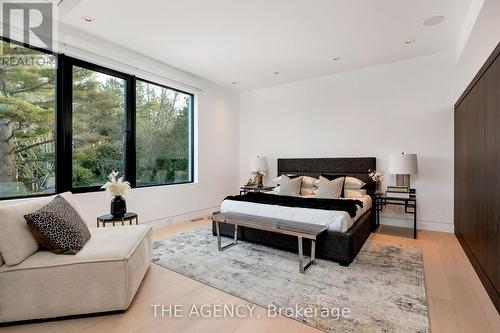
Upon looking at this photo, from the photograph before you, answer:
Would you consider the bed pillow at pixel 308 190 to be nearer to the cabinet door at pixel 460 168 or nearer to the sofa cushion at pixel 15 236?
the cabinet door at pixel 460 168

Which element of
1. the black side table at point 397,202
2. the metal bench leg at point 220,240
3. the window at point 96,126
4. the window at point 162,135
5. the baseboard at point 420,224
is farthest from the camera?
the window at point 162,135

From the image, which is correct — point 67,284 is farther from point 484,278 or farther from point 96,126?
point 484,278

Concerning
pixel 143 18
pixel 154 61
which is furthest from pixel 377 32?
pixel 154 61

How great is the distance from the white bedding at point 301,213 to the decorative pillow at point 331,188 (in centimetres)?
37

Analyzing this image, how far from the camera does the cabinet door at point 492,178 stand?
1980mm

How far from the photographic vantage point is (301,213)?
3.05 metres

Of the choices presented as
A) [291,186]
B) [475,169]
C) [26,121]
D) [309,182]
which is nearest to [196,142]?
[291,186]

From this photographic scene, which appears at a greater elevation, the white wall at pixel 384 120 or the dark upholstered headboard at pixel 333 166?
the white wall at pixel 384 120

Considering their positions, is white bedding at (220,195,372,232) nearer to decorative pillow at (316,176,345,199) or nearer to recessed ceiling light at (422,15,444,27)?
decorative pillow at (316,176,345,199)

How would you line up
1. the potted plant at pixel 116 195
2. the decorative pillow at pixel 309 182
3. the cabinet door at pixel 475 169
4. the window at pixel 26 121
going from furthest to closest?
the decorative pillow at pixel 309 182 → the potted plant at pixel 116 195 → the window at pixel 26 121 → the cabinet door at pixel 475 169

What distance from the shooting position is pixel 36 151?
3053 millimetres

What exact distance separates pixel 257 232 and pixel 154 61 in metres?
3.34

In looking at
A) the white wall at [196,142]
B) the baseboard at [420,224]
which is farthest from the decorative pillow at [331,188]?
the white wall at [196,142]

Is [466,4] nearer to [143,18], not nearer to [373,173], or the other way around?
[373,173]
